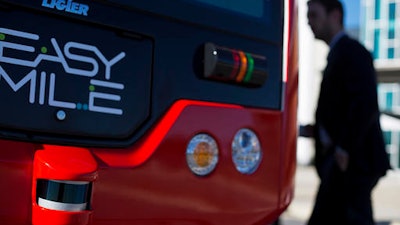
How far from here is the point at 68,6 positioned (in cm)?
182

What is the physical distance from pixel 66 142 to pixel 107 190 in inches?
8.0

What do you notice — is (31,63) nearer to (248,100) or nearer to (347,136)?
(248,100)

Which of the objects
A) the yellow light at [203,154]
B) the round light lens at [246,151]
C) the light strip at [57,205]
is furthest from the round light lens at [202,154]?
the light strip at [57,205]

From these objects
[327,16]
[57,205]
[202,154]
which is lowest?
[57,205]

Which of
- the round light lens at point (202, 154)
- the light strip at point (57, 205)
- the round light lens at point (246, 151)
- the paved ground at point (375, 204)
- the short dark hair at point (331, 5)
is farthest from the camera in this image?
the paved ground at point (375, 204)

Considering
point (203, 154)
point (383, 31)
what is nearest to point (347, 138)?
point (203, 154)

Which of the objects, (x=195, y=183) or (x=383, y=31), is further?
(x=383, y=31)

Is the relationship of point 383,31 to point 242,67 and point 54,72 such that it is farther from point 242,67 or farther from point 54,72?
point 54,72

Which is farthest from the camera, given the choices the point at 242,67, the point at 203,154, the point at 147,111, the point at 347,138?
the point at 347,138

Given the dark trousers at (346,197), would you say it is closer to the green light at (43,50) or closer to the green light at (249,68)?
the green light at (249,68)

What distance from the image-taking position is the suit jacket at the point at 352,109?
326cm

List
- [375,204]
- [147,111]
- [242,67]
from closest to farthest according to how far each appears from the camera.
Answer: [147,111], [242,67], [375,204]

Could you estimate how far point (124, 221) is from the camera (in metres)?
1.89

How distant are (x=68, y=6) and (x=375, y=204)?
766cm
